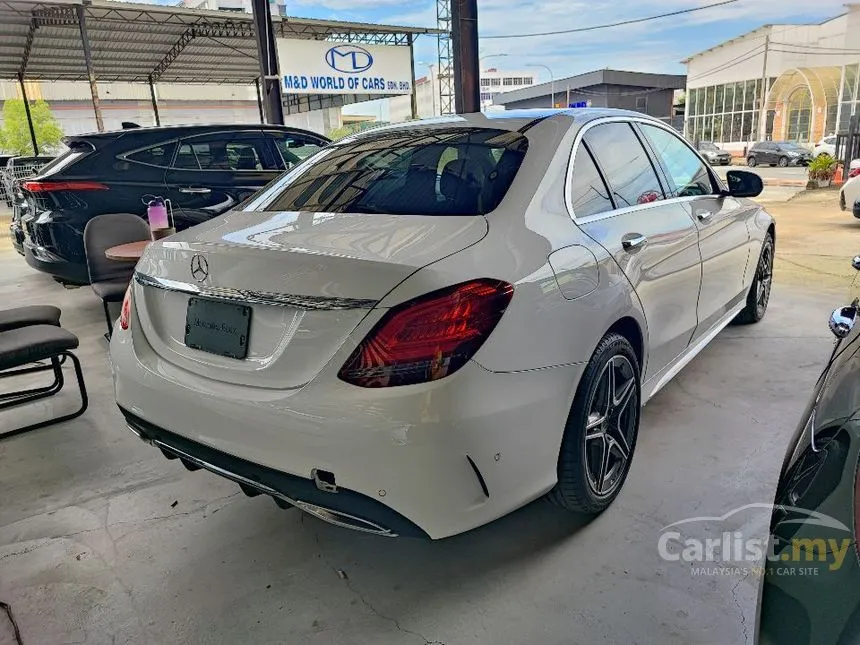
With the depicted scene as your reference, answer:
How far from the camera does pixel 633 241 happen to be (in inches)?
84.7

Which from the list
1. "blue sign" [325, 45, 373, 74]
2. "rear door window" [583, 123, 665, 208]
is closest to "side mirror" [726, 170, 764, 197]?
"rear door window" [583, 123, 665, 208]

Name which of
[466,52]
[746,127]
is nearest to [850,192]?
[466,52]

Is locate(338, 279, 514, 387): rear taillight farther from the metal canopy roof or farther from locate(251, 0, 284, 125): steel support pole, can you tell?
the metal canopy roof

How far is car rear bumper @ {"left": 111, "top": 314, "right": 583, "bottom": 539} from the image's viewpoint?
1.44 metres

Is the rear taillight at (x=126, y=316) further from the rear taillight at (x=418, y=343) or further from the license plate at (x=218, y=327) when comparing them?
the rear taillight at (x=418, y=343)

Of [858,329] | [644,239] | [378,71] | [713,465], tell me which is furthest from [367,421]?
[378,71]

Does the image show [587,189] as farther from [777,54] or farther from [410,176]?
[777,54]

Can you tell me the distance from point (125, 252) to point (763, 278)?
13.5 ft

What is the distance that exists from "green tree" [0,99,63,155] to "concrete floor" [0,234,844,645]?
3839cm

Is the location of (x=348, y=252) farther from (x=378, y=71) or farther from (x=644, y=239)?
(x=378, y=71)

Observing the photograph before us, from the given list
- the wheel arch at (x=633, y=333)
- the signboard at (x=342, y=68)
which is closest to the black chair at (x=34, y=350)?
the wheel arch at (x=633, y=333)

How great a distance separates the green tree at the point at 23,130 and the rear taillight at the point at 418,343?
39.6 m

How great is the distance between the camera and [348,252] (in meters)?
1.60

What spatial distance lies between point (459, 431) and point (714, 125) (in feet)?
133
